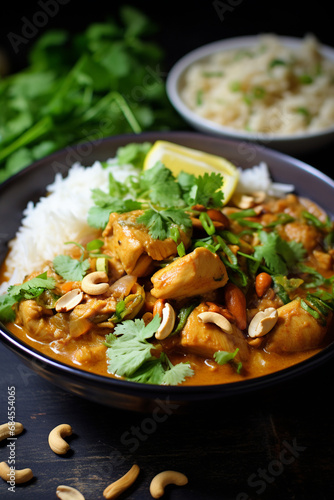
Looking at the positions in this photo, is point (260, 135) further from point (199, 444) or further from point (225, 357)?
point (199, 444)

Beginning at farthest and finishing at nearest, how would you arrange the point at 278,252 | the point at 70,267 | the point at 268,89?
the point at 268,89, the point at 278,252, the point at 70,267

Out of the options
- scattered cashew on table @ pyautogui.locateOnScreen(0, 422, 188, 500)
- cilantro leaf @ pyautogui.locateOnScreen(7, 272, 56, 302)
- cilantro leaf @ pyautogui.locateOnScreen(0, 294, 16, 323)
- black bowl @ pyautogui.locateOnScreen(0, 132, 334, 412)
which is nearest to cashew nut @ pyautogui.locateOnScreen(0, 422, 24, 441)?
scattered cashew on table @ pyautogui.locateOnScreen(0, 422, 188, 500)

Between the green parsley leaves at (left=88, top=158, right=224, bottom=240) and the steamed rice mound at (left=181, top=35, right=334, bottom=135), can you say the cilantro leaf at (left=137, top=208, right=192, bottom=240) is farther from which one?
the steamed rice mound at (left=181, top=35, right=334, bottom=135)

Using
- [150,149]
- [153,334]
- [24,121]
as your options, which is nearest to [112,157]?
[150,149]

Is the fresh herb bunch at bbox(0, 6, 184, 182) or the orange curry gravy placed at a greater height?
the fresh herb bunch at bbox(0, 6, 184, 182)

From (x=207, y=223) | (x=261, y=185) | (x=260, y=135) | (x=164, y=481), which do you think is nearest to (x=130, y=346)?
(x=164, y=481)

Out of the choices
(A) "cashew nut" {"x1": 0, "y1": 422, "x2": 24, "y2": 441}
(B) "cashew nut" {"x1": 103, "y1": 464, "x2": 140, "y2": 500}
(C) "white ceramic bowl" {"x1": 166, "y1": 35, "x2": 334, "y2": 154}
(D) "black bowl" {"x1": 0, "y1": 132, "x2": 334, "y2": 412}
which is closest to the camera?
(D) "black bowl" {"x1": 0, "y1": 132, "x2": 334, "y2": 412}

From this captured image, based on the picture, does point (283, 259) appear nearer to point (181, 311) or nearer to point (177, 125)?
point (181, 311)
